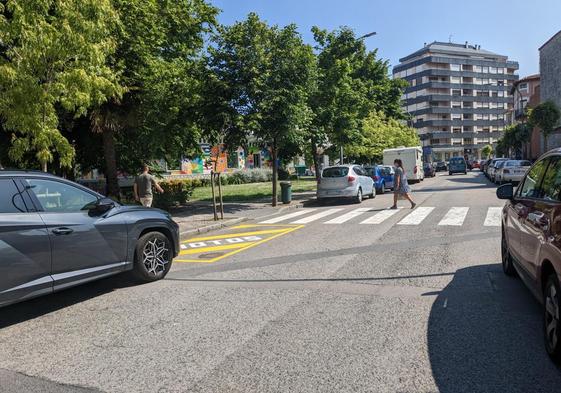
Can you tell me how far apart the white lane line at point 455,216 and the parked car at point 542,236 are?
6.51 meters

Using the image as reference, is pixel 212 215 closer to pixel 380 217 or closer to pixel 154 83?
pixel 154 83

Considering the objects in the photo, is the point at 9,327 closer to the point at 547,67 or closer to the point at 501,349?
the point at 501,349

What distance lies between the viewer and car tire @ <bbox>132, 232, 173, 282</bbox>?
6.63 m

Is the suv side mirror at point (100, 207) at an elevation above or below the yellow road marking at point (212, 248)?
above

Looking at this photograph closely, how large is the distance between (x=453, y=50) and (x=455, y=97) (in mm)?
12170

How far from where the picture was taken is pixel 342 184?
19516mm

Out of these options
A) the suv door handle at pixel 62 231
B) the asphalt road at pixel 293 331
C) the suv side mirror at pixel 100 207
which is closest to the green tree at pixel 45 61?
the suv side mirror at pixel 100 207

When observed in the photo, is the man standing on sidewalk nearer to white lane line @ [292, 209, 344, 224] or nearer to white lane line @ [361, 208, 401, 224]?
white lane line @ [292, 209, 344, 224]

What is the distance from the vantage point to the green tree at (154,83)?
47.2 ft

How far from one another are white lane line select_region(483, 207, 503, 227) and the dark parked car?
8.28 metres

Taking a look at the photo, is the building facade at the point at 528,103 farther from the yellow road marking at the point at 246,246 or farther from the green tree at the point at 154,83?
the yellow road marking at the point at 246,246

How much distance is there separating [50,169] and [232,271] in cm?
1383

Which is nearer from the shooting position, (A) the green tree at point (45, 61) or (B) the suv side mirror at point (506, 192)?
(B) the suv side mirror at point (506, 192)

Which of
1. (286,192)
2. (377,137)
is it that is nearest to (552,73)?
(377,137)
